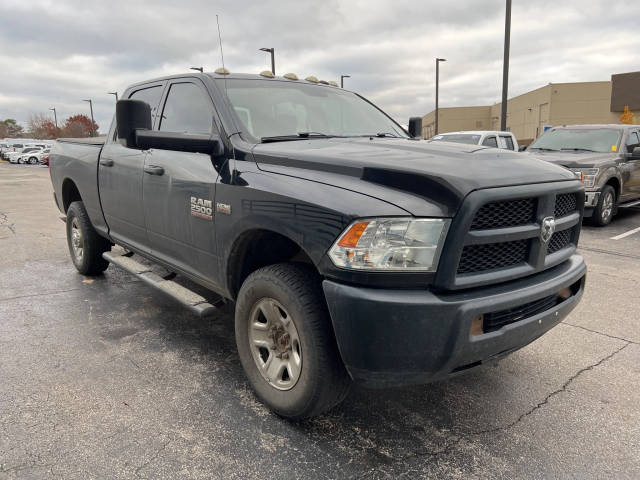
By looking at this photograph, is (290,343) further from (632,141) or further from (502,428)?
(632,141)

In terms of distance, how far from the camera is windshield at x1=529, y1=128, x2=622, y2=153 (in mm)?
9250

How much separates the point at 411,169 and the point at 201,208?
1.44 m

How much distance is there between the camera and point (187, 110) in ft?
11.8

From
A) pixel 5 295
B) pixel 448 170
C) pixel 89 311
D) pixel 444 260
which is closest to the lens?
pixel 444 260

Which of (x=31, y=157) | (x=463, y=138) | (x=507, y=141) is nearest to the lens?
(x=463, y=138)

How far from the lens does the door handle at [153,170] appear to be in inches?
139

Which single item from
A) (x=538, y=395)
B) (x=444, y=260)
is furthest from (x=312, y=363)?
(x=538, y=395)

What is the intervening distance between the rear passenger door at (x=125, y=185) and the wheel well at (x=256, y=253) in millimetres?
1289

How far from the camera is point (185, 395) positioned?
2965mm

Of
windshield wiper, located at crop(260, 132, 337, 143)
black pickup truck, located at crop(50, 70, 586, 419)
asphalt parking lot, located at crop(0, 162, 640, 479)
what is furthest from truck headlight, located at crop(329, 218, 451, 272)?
windshield wiper, located at crop(260, 132, 337, 143)

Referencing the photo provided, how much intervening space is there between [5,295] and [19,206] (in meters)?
8.58

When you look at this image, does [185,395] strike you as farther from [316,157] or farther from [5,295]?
[5,295]

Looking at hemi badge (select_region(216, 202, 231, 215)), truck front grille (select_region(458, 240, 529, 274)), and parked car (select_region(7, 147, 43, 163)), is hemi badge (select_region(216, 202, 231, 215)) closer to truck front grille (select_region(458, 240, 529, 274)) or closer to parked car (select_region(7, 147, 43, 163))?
truck front grille (select_region(458, 240, 529, 274))

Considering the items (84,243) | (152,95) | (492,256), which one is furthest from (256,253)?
(84,243)
